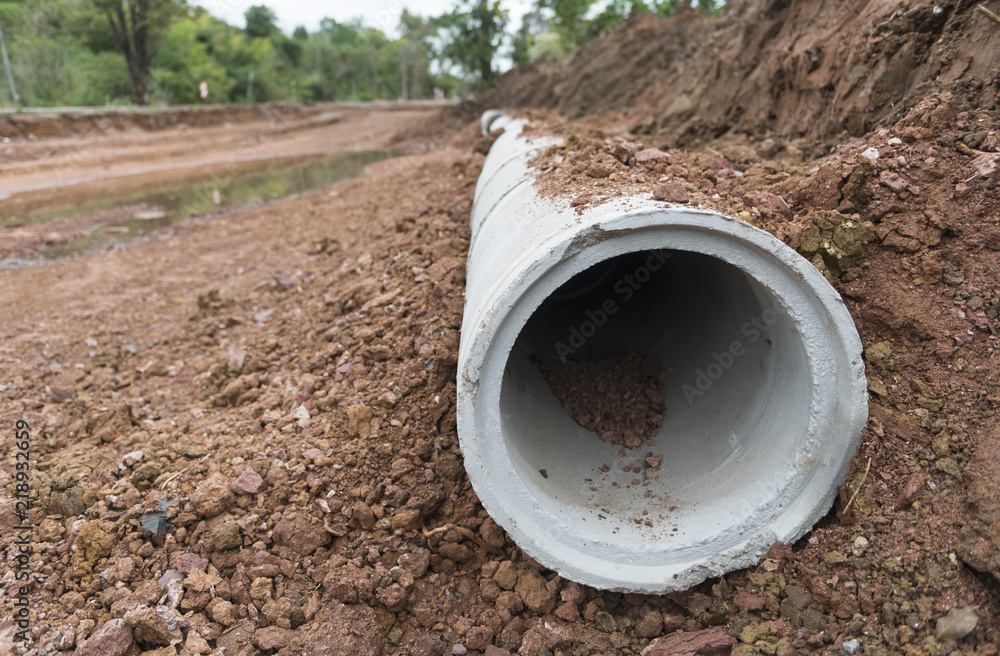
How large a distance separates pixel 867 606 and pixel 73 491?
3.58m

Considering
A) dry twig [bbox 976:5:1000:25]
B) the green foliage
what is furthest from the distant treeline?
dry twig [bbox 976:5:1000:25]

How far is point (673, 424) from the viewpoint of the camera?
10.6 ft

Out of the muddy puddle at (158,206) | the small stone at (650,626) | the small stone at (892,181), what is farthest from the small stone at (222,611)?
the muddy puddle at (158,206)

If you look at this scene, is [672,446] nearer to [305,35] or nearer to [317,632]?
[317,632]

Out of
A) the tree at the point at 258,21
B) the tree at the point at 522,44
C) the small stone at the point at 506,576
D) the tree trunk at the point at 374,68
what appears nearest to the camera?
the small stone at the point at 506,576

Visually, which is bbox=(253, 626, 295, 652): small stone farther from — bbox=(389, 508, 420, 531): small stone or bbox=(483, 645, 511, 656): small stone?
bbox=(483, 645, 511, 656): small stone

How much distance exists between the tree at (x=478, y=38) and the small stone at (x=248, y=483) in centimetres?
2074

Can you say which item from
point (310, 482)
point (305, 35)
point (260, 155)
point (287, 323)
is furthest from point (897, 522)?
point (305, 35)

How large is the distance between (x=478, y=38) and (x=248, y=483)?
2137cm

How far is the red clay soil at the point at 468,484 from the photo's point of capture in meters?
2.22

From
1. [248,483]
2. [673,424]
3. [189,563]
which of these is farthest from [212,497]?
[673,424]

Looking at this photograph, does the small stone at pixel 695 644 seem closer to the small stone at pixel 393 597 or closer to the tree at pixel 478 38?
the small stone at pixel 393 597

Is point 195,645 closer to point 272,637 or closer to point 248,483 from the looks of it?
point 272,637

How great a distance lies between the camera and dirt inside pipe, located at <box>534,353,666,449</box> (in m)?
3.25
